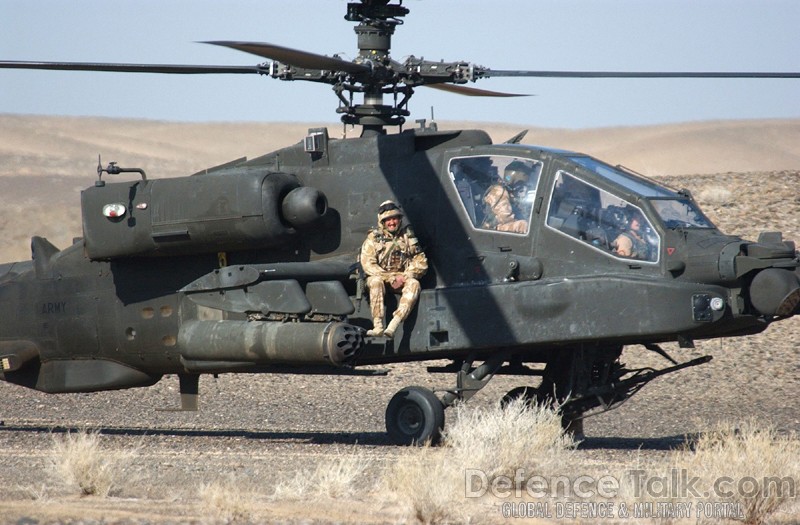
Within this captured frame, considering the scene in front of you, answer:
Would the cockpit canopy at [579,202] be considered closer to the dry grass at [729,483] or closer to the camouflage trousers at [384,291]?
the camouflage trousers at [384,291]

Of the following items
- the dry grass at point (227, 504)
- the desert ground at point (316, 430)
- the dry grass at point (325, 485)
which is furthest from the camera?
the dry grass at point (325, 485)

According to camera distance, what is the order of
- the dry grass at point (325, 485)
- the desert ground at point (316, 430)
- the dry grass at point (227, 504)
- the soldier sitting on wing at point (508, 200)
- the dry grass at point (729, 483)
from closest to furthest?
the dry grass at point (227, 504), the dry grass at point (729, 483), the desert ground at point (316, 430), the dry grass at point (325, 485), the soldier sitting on wing at point (508, 200)

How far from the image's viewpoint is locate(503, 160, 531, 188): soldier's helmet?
1266 centimetres

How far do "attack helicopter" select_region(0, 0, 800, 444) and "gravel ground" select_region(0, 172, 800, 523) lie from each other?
1.01m

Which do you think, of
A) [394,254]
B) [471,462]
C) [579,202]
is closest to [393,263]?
[394,254]

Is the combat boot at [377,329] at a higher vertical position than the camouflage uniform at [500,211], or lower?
lower

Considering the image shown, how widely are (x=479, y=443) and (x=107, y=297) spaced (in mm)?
5821

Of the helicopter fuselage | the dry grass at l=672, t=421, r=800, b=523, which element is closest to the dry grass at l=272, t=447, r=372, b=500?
the helicopter fuselage

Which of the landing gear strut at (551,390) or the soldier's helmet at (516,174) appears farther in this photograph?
the landing gear strut at (551,390)

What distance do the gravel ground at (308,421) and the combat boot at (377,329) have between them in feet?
3.77

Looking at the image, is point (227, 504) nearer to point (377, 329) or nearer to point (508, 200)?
point (377, 329)

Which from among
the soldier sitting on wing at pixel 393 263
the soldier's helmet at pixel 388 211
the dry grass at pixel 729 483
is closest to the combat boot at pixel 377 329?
the soldier sitting on wing at pixel 393 263

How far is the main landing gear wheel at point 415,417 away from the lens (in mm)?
12805

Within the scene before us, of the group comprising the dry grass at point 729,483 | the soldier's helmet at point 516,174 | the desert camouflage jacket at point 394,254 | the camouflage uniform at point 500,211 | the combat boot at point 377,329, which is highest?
the soldier's helmet at point 516,174
